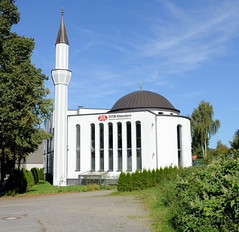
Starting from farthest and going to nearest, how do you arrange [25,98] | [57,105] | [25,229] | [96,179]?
1. [57,105]
2. [96,179]
3. [25,98]
4. [25,229]

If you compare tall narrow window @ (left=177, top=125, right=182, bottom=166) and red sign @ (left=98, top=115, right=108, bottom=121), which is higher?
red sign @ (left=98, top=115, right=108, bottom=121)

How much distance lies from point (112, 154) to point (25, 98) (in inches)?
591

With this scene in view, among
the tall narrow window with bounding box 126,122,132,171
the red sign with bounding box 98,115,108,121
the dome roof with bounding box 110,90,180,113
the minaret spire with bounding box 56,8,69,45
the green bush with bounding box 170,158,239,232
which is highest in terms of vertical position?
the minaret spire with bounding box 56,8,69,45

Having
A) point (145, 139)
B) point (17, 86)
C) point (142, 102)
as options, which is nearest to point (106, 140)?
point (145, 139)

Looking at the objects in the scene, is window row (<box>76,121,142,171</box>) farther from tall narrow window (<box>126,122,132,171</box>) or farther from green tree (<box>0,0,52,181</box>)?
green tree (<box>0,0,52,181</box>)

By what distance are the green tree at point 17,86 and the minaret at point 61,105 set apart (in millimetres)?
9408

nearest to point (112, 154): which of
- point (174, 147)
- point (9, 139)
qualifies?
point (174, 147)

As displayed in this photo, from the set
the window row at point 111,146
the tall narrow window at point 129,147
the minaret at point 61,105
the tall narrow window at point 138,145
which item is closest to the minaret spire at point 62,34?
the minaret at point 61,105

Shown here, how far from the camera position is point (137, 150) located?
3136 centimetres

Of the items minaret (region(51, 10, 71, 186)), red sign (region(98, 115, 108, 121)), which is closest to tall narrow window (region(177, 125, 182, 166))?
red sign (region(98, 115, 108, 121))

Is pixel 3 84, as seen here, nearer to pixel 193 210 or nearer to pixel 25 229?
pixel 25 229

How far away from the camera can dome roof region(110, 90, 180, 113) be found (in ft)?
124

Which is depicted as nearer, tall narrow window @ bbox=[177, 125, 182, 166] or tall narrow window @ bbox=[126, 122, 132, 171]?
tall narrow window @ bbox=[126, 122, 132, 171]

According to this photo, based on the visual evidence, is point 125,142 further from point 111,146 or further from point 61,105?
point 61,105
